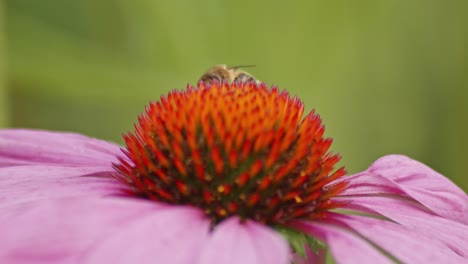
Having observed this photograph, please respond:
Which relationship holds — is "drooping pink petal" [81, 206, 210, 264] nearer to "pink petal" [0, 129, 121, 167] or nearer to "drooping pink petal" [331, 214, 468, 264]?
"drooping pink petal" [331, 214, 468, 264]

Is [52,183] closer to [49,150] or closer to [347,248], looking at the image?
[49,150]

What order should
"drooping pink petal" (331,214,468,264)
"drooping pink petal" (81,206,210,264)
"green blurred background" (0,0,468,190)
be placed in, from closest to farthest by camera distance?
"drooping pink petal" (81,206,210,264)
"drooping pink petal" (331,214,468,264)
"green blurred background" (0,0,468,190)

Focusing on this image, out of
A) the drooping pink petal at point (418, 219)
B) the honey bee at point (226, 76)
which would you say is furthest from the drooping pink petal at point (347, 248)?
the honey bee at point (226, 76)

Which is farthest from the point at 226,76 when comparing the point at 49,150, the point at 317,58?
the point at 317,58

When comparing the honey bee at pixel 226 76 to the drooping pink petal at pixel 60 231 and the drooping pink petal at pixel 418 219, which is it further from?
the drooping pink petal at pixel 60 231

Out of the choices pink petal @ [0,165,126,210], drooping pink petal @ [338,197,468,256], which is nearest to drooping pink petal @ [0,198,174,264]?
pink petal @ [0,165,126,210]

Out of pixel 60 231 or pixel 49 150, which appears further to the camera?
pixel 49 150
